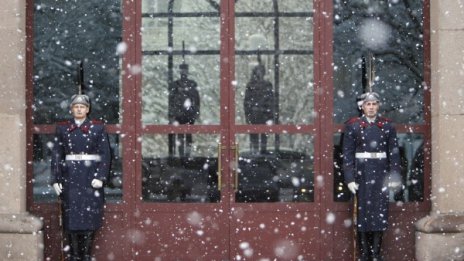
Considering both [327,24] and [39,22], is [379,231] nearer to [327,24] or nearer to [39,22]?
[327,24]

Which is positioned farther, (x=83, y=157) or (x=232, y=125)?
(x=232, y=125)

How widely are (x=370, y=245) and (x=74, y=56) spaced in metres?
3.70

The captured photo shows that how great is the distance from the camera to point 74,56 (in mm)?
8984

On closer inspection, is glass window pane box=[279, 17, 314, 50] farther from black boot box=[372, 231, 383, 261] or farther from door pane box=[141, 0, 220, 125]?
black boot box=[372, 231, 383, 261]

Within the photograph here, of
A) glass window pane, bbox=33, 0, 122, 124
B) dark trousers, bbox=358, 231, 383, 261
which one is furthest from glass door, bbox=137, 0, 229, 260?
dark trousers, bbox=358, 231, 383, 261

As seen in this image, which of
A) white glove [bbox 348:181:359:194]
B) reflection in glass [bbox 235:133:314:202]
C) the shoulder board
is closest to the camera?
white glove [bbox 348:181:359:194]

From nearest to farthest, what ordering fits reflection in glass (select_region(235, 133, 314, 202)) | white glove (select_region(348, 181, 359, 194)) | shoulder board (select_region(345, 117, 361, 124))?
white glove (select_region(348, 181, 359, 194)) < shoulder board (select_region(345, 117, 361, 124)) < reflection in glass (select_region(235, 133, 314, 202))

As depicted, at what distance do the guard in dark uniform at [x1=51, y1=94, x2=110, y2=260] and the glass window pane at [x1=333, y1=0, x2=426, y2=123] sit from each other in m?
2.53

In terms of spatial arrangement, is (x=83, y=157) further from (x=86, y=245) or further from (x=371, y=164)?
(x=371, y=164)

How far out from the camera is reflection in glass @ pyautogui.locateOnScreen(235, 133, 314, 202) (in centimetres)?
885

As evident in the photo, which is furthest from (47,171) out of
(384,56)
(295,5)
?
(384,56)

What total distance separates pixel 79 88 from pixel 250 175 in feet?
6.58

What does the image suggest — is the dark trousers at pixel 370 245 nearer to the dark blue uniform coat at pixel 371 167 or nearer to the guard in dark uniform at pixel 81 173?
the dark blue uniform coat at pixel 371 167

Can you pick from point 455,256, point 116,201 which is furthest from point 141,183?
point 455,256
